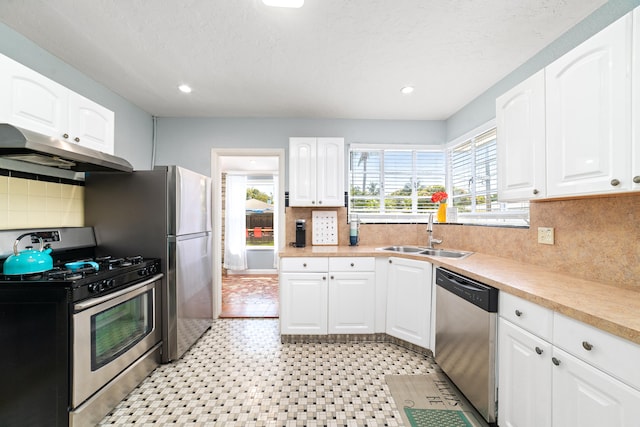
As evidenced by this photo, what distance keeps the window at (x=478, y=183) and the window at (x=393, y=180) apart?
0.67ft

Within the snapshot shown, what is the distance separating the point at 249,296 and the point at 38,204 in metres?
2.68

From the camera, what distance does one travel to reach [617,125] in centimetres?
112

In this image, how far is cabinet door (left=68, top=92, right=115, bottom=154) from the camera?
1.72m

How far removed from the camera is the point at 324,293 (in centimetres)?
260

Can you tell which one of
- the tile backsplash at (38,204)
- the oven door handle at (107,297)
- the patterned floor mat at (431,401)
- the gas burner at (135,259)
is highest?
the tile backsplash at (38,204)

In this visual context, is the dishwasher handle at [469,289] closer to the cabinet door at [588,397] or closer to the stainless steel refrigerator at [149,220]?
the cabinet door at [588,397]

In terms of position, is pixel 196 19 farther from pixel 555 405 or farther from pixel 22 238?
pixel 555 405

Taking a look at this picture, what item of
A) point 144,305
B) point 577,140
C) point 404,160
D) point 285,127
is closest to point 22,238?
point 144,305

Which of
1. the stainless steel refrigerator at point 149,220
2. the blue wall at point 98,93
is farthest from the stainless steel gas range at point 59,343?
the blue wall at point 98,93

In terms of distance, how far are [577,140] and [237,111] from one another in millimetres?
2927

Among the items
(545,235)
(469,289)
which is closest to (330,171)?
(469,289)

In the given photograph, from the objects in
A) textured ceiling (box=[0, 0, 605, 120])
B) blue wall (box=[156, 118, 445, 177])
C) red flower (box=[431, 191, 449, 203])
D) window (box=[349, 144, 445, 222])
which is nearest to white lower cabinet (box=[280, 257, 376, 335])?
window (box=[349, 144, 445, 222])

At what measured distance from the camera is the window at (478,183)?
2361mm

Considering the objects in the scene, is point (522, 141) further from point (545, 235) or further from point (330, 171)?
point (330, 171)
